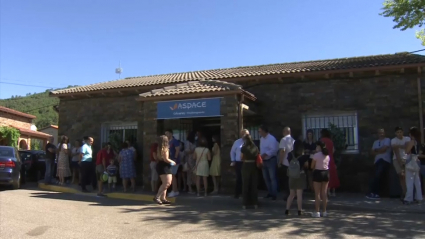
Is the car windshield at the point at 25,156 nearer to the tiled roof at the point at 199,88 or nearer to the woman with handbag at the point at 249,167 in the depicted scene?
the tiled roof at the point at 199,88

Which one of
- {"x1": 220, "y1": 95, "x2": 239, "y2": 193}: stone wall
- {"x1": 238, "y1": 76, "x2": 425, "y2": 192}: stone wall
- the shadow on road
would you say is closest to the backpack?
the shadow on road

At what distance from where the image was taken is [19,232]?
6000 millimetres

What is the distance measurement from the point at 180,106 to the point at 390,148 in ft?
18.7

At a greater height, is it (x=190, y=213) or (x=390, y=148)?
(x=390, y=148)

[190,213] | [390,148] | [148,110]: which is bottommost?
[190,213]

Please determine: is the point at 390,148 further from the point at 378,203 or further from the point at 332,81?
the point at 332,81

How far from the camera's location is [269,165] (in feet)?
30.1

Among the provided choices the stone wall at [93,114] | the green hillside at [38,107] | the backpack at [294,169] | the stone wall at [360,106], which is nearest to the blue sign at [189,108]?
the stone wall at [360,106]

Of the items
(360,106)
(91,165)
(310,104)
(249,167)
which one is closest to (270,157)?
(249,167)

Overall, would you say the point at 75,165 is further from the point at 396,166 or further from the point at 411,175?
the point at 411,175

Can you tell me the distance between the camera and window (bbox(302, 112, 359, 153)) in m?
11.1

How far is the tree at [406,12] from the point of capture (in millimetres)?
12125

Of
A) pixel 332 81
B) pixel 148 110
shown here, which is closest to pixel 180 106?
pixel 148 110

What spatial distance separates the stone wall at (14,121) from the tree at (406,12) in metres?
28.8
